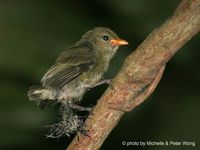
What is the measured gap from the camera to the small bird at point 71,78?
16.8 feet

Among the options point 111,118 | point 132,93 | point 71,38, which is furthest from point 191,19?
point 71,38

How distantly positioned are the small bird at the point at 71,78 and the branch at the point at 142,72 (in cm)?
50

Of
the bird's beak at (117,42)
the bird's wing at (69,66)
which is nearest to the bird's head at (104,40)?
the bird's beak at (117,42)

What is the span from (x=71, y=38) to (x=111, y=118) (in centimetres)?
115

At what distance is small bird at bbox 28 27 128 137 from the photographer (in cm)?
511

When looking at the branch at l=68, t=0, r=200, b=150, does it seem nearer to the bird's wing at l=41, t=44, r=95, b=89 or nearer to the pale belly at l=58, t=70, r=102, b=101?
the bird's wing at l=41, t=44, r=95, b=89

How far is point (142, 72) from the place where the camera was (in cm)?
372

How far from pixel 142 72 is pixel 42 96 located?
1736mm

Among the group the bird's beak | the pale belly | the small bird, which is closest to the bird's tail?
the small bird

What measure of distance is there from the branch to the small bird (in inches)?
19.5

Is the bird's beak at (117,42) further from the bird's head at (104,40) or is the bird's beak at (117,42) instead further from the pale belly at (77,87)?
the pale belly at (77,87)

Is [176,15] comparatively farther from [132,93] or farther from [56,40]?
[56,40]

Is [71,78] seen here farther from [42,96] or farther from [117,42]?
[117,42]

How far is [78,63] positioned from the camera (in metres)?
5.58
